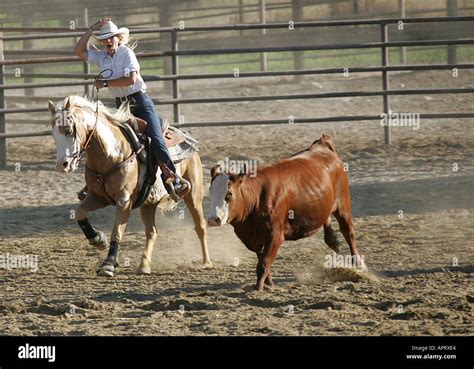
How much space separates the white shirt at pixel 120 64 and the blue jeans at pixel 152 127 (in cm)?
9

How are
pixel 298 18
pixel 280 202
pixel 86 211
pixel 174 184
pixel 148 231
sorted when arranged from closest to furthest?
pixel 280 202, pixel 86 211, pixel 174 184, pixel 148 231, pixel 298 18

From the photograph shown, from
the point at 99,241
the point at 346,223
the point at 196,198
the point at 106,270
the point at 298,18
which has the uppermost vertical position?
the point at 298,18

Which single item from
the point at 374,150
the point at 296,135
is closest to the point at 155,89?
the point at 296,135

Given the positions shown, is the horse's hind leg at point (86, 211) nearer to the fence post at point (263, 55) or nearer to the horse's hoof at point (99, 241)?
the horse's hoof at point (99, 241)

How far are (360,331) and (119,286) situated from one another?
234 cm

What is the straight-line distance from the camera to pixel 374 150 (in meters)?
13.7

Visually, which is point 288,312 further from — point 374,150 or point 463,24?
point 463,24

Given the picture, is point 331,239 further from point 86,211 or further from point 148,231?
point 86,211

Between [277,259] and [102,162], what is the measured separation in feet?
5.71

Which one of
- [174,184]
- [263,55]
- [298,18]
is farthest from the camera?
[298,18]

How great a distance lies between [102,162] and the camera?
26.9 feet

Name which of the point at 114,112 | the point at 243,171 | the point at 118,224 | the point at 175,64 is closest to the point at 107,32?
the point at 114,112

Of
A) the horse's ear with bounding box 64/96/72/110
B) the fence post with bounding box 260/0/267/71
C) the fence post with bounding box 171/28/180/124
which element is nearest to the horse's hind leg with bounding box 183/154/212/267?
the horse's ear with bounding box 64/96/72/110
